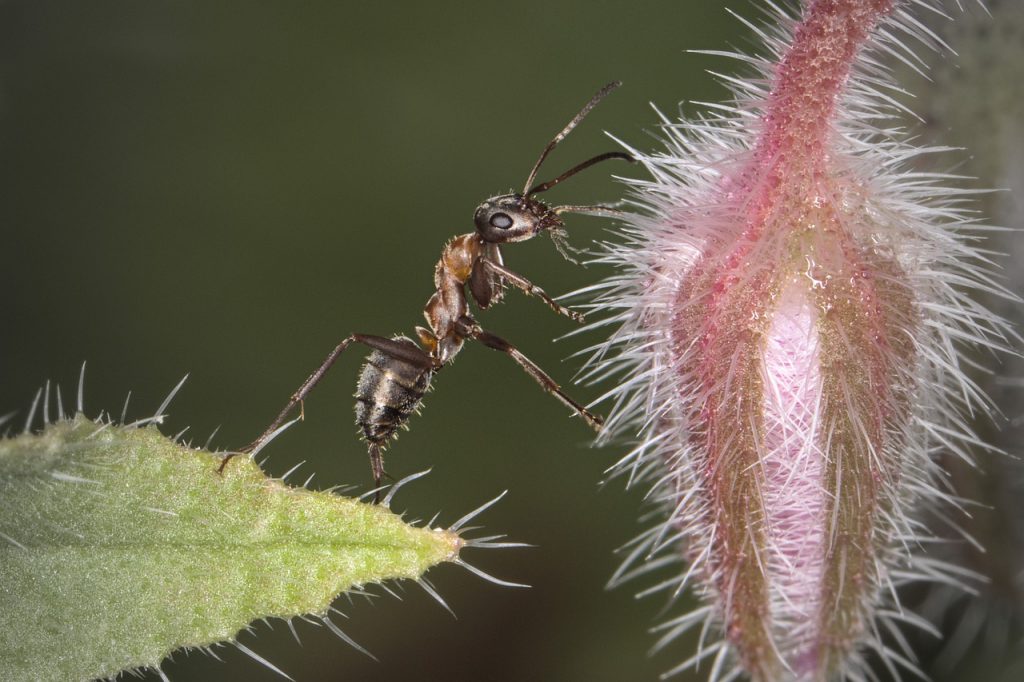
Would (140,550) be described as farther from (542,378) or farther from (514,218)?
(514,218)

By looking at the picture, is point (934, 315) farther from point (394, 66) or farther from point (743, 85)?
point (394, 66)

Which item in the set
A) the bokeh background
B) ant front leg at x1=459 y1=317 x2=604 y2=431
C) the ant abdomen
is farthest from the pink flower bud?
the bokeh background

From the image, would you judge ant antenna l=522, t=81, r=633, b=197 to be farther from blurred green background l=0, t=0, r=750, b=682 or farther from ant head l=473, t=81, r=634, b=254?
blurred green background l=0, t=0, r=750, b=682

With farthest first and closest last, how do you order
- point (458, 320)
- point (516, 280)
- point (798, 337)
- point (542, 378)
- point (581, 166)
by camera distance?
1. point (458, 320)
2. point (516, 280)
3. point (542, 378)
4. point (581, 166)
5. point (798, 337)

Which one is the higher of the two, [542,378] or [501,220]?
[501,220]

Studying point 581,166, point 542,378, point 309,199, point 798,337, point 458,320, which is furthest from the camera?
point 309,199

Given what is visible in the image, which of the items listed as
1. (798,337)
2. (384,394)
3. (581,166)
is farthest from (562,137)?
(798,337)

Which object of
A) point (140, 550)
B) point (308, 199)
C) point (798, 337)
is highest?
point (798, 337)

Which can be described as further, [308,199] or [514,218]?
[308,199]
